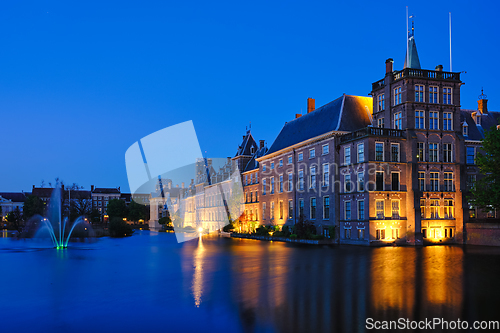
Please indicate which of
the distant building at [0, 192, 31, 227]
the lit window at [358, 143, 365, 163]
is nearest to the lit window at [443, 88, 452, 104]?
the lit window at [358, 143, 365, 163]

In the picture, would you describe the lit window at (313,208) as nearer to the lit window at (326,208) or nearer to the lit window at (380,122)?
the lit window at (326,208)

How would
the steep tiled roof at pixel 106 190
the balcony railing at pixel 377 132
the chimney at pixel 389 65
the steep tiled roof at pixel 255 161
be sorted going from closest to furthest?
1. the balcony railing at pixel 377 132
2. the chimney at pixel 389 65
3. the steep tiled roof at pixel 255 161
4. the steep tiled roof at pixel 106 190

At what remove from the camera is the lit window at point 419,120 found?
4853cm

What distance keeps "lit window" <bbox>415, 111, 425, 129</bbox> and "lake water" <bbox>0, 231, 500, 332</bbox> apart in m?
24.1

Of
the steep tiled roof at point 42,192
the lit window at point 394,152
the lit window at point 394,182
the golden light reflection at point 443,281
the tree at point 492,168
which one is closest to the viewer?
the golden light reflection at point 443,281

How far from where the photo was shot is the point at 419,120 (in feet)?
159

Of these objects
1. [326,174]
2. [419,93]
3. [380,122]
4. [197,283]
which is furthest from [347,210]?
[197,283]

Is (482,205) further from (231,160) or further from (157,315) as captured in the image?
(231,160)

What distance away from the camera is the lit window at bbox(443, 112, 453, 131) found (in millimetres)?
49625

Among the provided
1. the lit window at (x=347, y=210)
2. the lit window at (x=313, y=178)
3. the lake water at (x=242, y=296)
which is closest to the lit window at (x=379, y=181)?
the lit window at (x=347, y=210)

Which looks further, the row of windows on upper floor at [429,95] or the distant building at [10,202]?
the distant building at [10,202]

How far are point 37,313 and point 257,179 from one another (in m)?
65.1

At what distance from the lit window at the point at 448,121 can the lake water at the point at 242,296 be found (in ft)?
85.1

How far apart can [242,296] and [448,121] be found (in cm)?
4207
